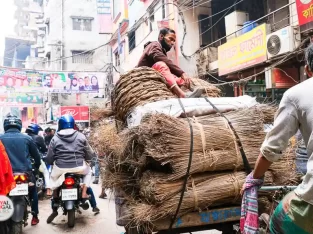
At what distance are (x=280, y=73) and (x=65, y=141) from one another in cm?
658

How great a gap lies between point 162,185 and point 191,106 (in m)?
0.71

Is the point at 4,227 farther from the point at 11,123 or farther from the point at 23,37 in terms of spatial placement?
the point at 23,37

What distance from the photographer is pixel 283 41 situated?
880 centimetres

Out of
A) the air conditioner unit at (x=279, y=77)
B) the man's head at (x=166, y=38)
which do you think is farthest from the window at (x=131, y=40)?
the man's head at (x=166, y=38)

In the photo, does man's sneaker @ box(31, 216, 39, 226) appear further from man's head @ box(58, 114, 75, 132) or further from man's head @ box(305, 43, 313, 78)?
man's head @ box(305, 43, 313, 78)

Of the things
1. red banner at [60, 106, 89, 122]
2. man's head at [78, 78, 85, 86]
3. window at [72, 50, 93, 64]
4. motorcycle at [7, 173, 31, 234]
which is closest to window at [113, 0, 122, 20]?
red banner at [60, 106, 89, 122]

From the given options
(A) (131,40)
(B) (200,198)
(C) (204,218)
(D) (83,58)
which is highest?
(D) (83,58)

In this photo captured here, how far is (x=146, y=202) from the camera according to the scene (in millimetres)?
2525

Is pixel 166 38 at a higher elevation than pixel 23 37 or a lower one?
lower

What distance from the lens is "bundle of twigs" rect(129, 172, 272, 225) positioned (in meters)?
2.37

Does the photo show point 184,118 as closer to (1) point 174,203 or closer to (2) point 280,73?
(1) point 174,203

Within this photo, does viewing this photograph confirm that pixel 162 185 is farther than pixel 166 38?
No

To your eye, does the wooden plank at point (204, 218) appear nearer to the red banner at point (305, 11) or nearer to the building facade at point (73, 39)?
the red banner at point (305, 11)

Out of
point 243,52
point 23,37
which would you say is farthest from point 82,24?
point 243,52
